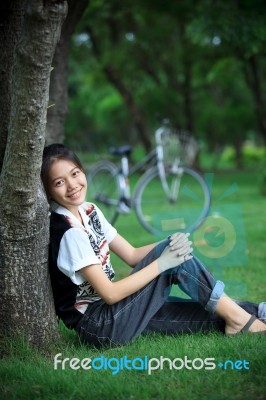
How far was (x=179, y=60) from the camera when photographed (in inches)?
728

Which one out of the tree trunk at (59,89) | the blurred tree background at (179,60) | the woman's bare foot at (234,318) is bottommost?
the woman's bare foot at (234,318)

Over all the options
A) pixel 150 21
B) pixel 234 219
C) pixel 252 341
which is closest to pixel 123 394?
pixel 252 341

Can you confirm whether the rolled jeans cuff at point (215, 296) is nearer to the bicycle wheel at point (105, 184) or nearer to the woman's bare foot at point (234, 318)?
the woman's bare foot at point (234, 318)

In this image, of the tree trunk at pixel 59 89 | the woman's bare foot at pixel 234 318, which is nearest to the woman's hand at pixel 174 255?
the woman's bare foot at pixel 234 318

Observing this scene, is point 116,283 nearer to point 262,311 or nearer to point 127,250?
point 127,250

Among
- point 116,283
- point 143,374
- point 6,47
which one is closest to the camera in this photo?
point 143,374

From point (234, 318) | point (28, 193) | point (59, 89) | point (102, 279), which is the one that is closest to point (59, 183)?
point (28, 193)

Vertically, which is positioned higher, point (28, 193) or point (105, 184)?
point (105, 184)

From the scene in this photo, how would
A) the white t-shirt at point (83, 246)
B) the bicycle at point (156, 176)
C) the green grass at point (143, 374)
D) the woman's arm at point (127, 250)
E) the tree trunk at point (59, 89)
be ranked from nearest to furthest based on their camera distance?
the green grass at point (143, 374), the white t-shirt at point (83, 246), the woman's arm at point (127, 250), the tree trunk at point (59, 89), the bicycle at point (156, 176)

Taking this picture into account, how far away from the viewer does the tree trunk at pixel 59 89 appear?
5.05 m

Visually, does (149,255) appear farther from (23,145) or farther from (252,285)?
(252,285)

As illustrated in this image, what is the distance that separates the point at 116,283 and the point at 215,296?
51cm

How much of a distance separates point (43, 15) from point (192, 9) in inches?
480

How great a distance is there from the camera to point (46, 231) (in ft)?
10.3
